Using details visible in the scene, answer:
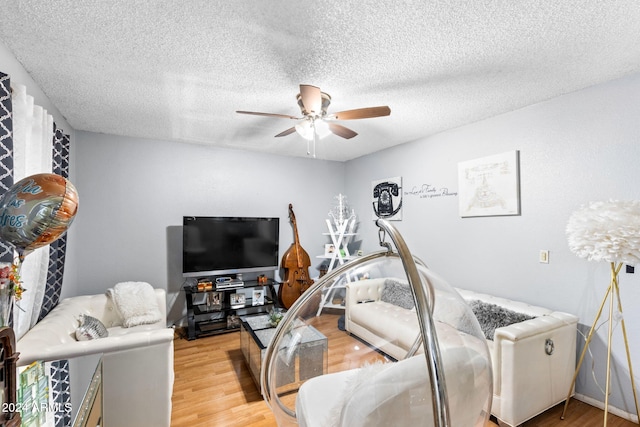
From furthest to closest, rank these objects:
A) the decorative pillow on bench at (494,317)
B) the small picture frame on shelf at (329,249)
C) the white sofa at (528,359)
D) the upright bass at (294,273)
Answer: the small picture frame on shelf at (329,249) → the upright bass at (294,273) → the decorative pillow on bench at (494,317) → the white sofa at (528,359)

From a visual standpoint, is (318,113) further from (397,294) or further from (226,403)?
(226,403)

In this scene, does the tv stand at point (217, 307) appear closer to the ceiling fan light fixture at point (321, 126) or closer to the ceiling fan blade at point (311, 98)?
the ceiling fan light fixture at point (321, 126)

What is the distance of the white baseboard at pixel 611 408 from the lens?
2031 millimetres

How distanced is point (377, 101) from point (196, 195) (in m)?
2.56

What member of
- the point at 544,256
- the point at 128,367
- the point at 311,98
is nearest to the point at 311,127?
the point at 311,98

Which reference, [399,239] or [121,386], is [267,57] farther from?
[121,386]

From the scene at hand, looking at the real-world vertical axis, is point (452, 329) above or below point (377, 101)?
below

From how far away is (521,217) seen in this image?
2.62 meters

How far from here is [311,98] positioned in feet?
6.57

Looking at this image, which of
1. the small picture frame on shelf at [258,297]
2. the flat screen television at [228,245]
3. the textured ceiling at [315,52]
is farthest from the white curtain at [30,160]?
the small picture frame on shelf at [258,297]

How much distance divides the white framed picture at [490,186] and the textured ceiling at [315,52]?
1.53ft

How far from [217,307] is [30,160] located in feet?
7.98

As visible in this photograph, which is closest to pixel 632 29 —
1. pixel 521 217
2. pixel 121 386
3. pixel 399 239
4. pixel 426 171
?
pixel 521 217

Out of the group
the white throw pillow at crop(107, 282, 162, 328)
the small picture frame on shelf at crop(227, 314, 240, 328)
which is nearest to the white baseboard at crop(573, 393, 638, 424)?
the small picture frame on shelf at crop(227, 314, 240, 328)
